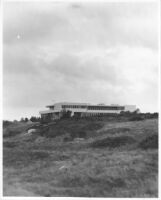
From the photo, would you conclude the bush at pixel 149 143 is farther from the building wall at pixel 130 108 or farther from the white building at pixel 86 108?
the building wall at pixel 130 108

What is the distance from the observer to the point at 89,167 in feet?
66.0

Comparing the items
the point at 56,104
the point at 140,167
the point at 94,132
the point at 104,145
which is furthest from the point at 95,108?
the point at 140,167

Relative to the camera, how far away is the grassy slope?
16516 millimetres

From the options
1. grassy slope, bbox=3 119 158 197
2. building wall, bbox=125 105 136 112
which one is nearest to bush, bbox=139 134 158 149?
grassy slope, bbox=3 119 158 197

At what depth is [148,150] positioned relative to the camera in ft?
77.2

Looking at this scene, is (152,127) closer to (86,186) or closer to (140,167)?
(140,167)

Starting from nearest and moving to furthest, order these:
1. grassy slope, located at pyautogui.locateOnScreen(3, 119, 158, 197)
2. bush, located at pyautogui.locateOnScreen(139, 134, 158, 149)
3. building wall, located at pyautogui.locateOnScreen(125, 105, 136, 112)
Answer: grassy slope, located at pyautogui.locateOnScreen(3, 119, 158, 197) → bush, located at pyautogui.locateOnScreen(139, 134, 158, 149) → building wall, located at pyautogui.locateOnScreen(125, 105, 136, 112)

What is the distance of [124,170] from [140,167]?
904 mm

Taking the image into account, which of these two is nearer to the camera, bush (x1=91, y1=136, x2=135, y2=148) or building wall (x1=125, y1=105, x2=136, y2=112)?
bush (x1=91, y1=136, x2=135, y2=148)

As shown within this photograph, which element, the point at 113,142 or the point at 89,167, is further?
the point at 113,142

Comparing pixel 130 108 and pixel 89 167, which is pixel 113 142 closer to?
pixel 89 167

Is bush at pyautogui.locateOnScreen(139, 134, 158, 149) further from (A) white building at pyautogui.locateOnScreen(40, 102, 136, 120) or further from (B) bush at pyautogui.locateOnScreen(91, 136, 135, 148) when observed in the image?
(A) white building at pyautogui.locateOnScreen(40, 102, 136, 120)

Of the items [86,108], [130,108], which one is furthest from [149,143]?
[130,108]

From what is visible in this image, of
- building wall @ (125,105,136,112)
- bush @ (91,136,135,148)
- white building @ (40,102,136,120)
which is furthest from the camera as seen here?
building wall @ (125,105,136,112)
